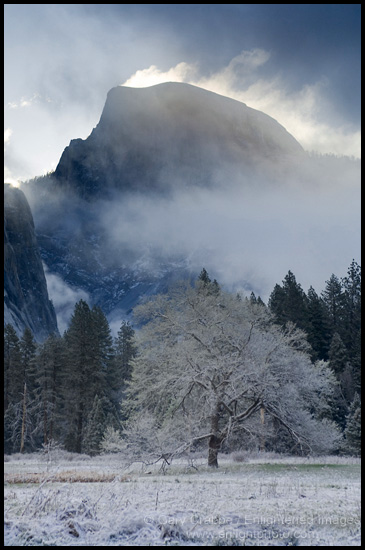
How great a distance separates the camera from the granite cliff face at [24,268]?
3947 inches

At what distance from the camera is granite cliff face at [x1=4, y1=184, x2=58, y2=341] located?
329 ft

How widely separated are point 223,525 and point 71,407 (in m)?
46.3

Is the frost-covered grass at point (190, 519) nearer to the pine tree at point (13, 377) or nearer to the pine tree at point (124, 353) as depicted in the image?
the pine tree at point (13, 377)

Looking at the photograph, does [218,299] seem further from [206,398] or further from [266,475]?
[266,475]

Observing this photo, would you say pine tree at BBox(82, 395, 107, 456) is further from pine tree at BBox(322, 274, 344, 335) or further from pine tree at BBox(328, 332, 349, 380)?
pine tree at BBox(322, 274, 344, 335)

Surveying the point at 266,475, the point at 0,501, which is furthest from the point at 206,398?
the point at 0,501

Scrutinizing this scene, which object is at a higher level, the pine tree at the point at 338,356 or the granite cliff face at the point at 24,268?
the granite cliff face at the point at 24,268

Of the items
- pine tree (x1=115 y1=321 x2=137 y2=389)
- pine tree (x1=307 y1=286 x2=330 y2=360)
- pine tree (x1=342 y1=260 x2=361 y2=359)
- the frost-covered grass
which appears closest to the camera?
the frost-covered grass

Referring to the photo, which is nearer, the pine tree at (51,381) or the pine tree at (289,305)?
the pine tree at (51,381)

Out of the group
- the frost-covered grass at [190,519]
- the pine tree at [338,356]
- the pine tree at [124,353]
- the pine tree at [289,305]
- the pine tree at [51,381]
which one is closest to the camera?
the frost-covered grass at [190,519]

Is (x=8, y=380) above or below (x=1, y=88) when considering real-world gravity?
below

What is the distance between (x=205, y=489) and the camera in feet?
42.1

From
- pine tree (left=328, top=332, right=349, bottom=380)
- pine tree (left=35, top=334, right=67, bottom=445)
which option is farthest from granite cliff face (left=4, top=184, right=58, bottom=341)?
pine tree (left=328, top=332, right=349, bottom=380)

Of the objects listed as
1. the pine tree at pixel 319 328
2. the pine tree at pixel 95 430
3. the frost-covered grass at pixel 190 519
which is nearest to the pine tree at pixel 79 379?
the pine tree at pixel 95 430
